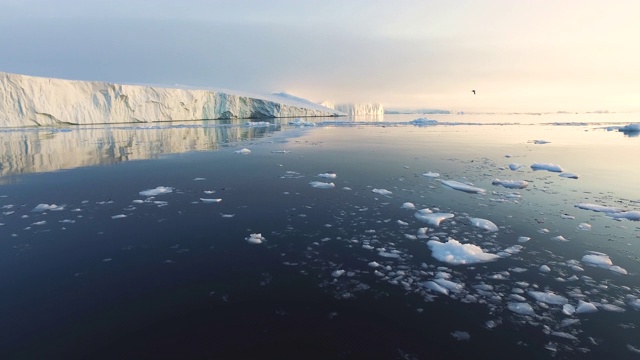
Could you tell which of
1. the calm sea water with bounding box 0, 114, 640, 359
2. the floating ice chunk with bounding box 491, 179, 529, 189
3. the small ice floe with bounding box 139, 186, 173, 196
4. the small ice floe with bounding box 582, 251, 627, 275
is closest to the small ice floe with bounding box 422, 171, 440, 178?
the calm sea water with bounding box 0, 114, 640, 359

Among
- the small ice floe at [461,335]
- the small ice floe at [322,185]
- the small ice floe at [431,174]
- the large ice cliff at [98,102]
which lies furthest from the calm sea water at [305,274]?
the large ice cliff at [98,102]

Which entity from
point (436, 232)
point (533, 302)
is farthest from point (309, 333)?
point (436, 232)

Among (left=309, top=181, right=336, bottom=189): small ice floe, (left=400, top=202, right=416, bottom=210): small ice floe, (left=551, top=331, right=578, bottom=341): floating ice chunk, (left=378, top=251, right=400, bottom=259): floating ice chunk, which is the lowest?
(left=551, top=331, right=578, bottom=341): floating ice chunk

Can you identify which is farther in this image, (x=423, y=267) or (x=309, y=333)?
(x=423, y=267)

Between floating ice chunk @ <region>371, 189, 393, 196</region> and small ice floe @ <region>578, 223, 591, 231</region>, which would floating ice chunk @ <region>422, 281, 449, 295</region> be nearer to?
small ice floe @ <region>578, 223, 591, 231</region>

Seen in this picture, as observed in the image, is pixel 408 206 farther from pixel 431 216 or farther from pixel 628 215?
pixel 628 215

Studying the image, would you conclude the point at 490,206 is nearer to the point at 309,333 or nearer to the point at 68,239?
the point at 309,333

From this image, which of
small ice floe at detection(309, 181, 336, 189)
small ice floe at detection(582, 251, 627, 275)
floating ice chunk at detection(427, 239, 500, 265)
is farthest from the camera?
small ice floe at detection(309, 181, 336, 189)
